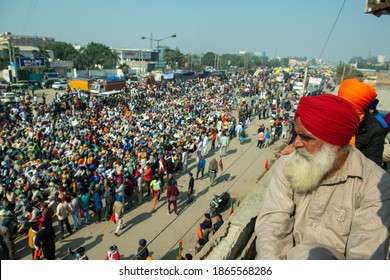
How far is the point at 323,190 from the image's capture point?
1710 millimetres

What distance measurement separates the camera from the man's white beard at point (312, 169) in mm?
1672

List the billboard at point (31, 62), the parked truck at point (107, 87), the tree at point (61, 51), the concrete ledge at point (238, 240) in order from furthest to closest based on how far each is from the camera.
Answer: the tree at point (61, 51)
the billboard at point (31, 62)
the parked truck at point (107, 87)
the concrete ledge at point (238, 240)

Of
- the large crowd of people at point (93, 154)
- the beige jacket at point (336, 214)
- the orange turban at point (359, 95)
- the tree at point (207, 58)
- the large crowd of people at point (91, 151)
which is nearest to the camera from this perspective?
the beige jacket at point (336, 214)

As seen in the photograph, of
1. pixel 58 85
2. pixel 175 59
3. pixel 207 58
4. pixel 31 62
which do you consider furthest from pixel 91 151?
pixel 207 58

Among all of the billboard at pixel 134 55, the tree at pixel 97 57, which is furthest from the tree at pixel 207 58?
the tree at pixel 97 57

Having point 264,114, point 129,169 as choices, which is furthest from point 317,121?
point 264,114

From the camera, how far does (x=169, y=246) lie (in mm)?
7691

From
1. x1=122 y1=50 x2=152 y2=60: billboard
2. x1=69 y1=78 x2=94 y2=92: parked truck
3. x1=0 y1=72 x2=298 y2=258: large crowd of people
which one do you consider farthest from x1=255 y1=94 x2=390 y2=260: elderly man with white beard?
x1=122 y1=50 x2=152 y2=60: billboard

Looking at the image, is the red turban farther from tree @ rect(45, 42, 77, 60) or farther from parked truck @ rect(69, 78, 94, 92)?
tree @ rect(45, 42, 77, 60)

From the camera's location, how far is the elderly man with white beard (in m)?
1.55

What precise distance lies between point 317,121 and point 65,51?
7773 cm

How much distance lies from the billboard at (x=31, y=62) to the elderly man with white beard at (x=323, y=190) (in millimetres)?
42661

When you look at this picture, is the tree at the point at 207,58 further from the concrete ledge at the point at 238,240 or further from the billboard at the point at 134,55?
the concrete ledge at the point at 238,240

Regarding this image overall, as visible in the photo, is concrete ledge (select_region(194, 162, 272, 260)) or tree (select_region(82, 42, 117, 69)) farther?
tree (select_region(82, 42, 117, 69))
